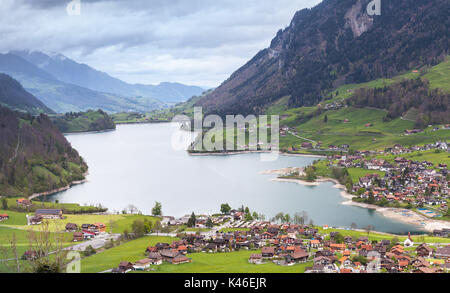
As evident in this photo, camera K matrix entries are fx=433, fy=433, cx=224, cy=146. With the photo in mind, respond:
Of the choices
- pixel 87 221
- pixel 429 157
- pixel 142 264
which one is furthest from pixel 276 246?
pixel 429 157

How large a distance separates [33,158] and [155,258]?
6226 centimetres

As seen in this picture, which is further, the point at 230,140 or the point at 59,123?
the point at 59,123

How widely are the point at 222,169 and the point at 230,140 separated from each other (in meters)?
34.1

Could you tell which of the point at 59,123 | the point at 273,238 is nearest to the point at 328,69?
the point at 59,123

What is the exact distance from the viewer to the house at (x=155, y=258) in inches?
1253

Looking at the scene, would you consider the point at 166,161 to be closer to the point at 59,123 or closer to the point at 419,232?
the point at 419,232

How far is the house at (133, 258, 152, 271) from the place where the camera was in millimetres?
30328

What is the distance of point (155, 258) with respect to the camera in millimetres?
32406

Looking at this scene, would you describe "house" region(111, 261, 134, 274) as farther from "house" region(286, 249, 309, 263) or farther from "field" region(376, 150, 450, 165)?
"field" region(376, 150, 450, 165)

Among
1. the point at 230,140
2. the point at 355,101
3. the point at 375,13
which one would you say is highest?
the point at 375,13

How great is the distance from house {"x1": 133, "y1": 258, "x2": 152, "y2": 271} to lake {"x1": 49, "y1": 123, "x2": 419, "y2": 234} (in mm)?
24553

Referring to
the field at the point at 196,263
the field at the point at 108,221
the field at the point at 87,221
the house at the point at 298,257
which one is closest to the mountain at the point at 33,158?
the field at the point at 87,221

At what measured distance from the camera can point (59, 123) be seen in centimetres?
19475

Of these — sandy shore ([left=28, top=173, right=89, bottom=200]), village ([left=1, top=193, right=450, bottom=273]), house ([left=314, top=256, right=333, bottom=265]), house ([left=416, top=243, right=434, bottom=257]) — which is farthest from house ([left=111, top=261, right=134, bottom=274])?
sandy shore ([left=28, top=173, right=89, bottom=200])
